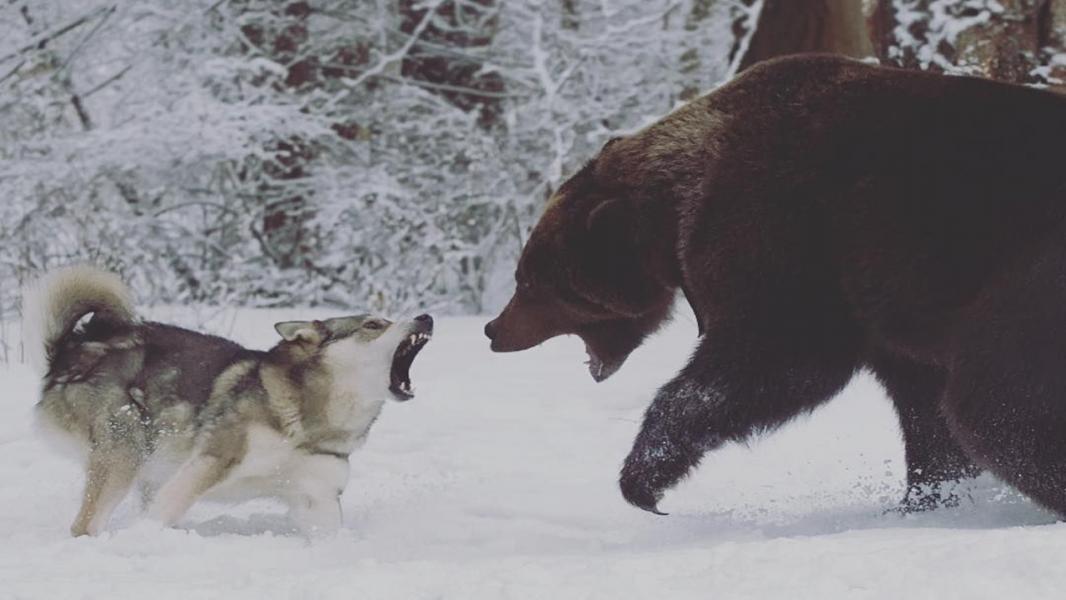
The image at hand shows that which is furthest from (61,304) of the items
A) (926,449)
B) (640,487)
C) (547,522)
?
(926,449)

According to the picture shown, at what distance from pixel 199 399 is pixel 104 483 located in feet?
1.59

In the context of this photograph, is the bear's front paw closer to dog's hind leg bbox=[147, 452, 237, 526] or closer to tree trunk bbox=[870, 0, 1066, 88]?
dog's hind leg bbox=[147, 452, 237, 526]

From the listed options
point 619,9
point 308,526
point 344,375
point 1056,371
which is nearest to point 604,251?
point 344,375

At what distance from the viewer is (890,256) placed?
4.34m

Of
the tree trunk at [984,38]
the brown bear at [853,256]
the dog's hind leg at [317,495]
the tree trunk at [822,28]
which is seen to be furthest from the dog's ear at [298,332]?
the tree trunk at [822,28]

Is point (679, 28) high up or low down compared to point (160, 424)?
down

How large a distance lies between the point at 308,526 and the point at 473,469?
4.14ft

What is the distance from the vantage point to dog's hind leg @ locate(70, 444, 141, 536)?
197 inches

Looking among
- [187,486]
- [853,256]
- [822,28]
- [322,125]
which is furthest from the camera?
[322,125]

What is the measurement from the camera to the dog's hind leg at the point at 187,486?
196 inches

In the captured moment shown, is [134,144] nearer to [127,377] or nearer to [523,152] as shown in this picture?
[523,152]

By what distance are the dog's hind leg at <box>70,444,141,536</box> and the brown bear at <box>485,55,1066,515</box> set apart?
1.81 metres

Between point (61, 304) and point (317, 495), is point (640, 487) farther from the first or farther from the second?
point (61, 304)

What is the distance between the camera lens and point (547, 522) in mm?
5367
